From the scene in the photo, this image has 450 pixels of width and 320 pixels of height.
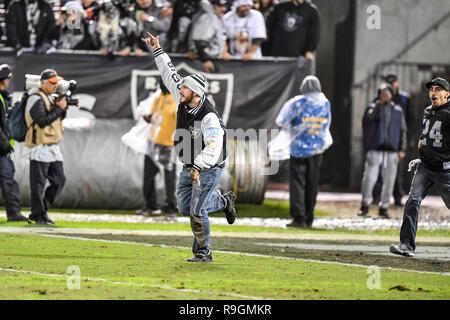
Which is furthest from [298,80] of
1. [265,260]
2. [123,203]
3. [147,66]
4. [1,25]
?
[265,260]

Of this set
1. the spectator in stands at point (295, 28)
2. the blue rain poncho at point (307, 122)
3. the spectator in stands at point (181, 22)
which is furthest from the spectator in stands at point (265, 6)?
the blue rain poncho at point (307, 122)

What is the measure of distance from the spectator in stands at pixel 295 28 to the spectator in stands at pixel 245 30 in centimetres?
44

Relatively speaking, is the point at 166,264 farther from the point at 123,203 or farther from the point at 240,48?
the point at 240,48

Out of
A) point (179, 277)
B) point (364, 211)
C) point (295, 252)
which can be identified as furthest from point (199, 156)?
point (364, 211)

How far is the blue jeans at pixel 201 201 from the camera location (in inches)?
454

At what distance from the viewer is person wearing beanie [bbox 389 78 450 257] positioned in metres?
12.7

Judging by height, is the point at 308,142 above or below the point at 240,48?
below

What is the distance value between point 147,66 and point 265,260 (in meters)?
9.31

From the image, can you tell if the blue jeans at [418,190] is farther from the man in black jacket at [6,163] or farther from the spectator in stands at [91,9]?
the spectator in stands at [91,9]

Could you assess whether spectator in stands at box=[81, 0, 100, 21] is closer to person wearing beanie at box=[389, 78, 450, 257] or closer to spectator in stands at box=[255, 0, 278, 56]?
spectator in stands at box=[255, 0, 278, 56]

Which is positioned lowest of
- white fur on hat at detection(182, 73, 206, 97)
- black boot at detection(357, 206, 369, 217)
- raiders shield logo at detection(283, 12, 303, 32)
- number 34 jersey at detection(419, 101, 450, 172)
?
black boot at detection(357, 206, 369, 217)

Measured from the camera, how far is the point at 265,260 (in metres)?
12.5

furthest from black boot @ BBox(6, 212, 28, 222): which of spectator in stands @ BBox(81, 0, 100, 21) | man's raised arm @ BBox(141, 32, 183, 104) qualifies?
spectator in stands @ BBox(81, 0, 100, 21)

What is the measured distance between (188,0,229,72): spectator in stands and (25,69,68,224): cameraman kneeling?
488 centimetres
